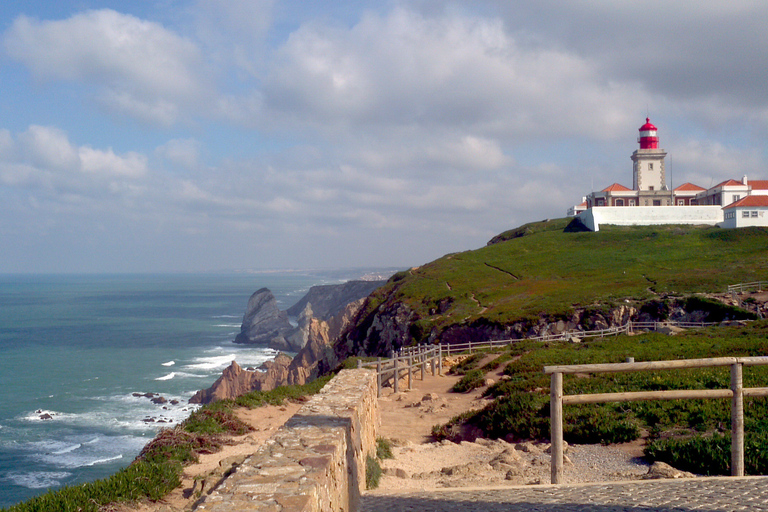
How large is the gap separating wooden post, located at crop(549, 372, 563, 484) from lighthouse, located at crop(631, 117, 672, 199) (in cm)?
8884

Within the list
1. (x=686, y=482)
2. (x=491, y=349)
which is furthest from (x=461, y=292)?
(x=686, y=482)

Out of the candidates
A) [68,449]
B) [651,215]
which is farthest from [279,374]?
[651,215]

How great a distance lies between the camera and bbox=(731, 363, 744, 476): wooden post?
6.00 m

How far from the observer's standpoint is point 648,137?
86.7 m

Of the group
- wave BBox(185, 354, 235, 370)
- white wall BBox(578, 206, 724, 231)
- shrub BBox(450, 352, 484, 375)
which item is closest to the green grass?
shrub BBox(450, 352, 484, 375)

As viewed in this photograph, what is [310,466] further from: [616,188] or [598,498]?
[616,188]

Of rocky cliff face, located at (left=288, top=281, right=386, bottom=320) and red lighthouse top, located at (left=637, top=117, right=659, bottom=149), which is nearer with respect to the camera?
red lighthouse top, located at (left=637, top=117, right=659, bottom=149)

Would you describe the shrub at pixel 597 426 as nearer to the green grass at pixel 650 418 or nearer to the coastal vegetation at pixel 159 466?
the green grass at pixel 650 418

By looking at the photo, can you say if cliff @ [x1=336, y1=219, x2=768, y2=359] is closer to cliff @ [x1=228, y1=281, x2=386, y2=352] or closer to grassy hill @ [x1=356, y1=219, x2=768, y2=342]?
grassy hill @ [x1=356, y1=219, x2=768, y2=342]

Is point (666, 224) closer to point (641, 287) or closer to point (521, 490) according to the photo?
point (641, 287)

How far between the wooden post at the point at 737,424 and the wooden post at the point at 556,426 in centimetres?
190

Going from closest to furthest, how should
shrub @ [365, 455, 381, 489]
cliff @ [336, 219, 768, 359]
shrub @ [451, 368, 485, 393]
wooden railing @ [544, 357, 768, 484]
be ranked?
wooden railing @ [544, 357, 768, 484], shrub @ [365, 455, 381, 489], shrub @ [451, 368, 485, 393], cliff @ [336, 219, 768, 359]

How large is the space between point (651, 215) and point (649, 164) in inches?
393

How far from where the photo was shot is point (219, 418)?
1105cm
